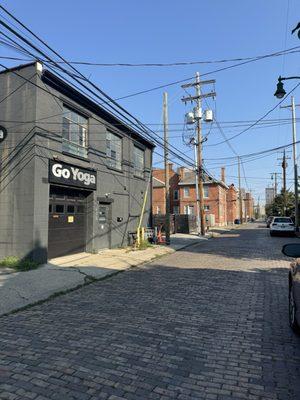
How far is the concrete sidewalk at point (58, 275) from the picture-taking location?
27.5 feet

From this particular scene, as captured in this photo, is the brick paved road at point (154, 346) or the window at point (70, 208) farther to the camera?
the window at point (70, 208)

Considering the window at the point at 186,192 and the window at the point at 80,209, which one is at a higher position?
the window at the point at 186,192

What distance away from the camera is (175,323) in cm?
634

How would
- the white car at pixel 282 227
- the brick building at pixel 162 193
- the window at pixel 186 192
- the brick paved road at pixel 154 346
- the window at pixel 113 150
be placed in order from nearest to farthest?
the brick paved road at pixel 154 346 < the window at pixel 113 150 < the white car at pixel 282 227 < the brick building at pixel 162 193 < the window at pixel 186 192

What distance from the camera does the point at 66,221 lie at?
15.0 m

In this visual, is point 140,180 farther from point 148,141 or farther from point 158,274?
point 158,274

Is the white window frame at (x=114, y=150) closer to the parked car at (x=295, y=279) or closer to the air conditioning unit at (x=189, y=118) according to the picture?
the air conditioning unit at (x=189, y=118)

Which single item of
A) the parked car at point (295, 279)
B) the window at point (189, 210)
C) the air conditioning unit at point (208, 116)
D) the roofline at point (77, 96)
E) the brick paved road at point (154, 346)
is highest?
the air conditioning unit at point (208, 116)

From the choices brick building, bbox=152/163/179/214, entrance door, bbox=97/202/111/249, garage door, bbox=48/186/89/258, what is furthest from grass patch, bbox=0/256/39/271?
brick building, bbox=152/163/179/214

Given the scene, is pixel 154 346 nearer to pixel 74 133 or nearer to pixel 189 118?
pixel 74 133

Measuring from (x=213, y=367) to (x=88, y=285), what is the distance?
5897 millimetres

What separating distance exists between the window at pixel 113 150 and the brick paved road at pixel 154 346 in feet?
34.2

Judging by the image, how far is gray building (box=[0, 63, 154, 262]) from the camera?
41.2 ft

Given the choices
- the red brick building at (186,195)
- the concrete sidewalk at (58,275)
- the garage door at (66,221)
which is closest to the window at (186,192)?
the red brick building at (186,195)
